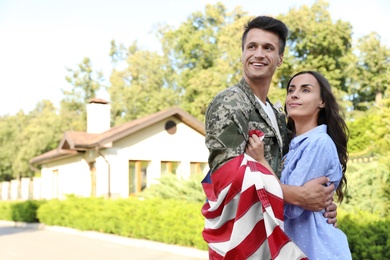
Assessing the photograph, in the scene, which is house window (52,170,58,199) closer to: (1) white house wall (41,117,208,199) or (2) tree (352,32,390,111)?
(1) white house wall (41,117,208,199)

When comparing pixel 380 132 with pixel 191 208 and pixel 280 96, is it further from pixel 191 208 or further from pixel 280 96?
pixel 280 96

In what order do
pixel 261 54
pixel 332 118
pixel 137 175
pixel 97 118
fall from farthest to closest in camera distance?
pixel 97 118
pixel 137 175
pixel 332 118
pixel 261 54

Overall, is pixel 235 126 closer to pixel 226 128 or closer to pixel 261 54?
pixel 226 128

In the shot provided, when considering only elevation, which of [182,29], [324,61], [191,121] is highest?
[182,29]

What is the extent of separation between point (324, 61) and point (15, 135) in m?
40.8

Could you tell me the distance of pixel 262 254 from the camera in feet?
8.88

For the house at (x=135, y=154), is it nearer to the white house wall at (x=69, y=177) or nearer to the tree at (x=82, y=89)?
the white house wall at (x=69, y=177)

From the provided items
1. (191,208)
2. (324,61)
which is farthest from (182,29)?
(191,208)

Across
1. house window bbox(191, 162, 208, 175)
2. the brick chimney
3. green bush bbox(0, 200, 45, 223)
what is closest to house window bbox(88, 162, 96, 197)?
green bush bbox(0, 200, 45, 223)

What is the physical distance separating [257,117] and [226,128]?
262 mm

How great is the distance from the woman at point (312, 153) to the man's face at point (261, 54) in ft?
0.70

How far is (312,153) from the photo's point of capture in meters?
2.88

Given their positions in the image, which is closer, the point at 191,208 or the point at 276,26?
the point at 276,26

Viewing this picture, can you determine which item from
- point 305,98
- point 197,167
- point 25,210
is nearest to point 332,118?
point 305,98
